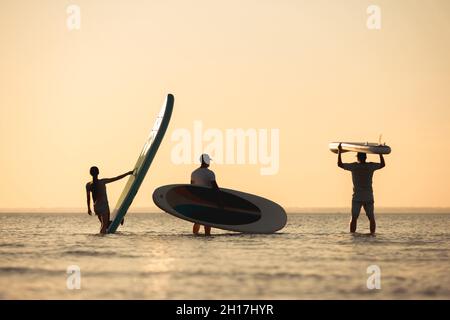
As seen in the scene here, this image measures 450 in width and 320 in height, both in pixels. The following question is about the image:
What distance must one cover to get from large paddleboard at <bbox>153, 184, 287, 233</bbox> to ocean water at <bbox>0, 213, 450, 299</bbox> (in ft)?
2.71

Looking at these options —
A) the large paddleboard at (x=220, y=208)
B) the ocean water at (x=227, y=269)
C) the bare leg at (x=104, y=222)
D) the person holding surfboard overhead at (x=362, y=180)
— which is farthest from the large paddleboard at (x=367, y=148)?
the bare leg at (x=104, y=222)

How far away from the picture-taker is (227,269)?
14219 mm

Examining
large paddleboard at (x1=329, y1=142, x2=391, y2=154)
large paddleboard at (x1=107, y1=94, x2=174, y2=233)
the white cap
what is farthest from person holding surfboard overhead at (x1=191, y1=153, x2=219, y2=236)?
large paddleboard at (x1=329, y1=142, x2=391, y2=154)

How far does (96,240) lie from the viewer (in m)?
20.5

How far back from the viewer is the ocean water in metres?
11.9

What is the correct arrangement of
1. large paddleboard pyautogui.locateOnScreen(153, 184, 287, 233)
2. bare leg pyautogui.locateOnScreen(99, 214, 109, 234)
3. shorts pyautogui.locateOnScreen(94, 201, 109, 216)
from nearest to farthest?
shorts pyautogui.locateOnScreen(94, 201, 109, 216) < large paddleboard pyautogui.locateOnScreen(153, 184, 287, 233) < bare leg pyautogui.locateOnScreen(99, 214, 109, 234)

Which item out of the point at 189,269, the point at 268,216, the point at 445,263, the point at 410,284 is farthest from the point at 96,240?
the point at 410,284

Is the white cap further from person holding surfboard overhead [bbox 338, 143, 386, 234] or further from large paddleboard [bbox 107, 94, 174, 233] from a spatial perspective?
person holding surfboard overhead [bbox 338, 143, 386, 234]

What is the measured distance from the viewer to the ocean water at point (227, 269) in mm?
11875

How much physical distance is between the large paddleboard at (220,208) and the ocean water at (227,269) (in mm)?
826

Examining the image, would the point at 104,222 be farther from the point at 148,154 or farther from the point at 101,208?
the point at 148,154

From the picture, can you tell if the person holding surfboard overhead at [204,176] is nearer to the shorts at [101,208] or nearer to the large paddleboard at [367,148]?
the shorts at [101,208]
